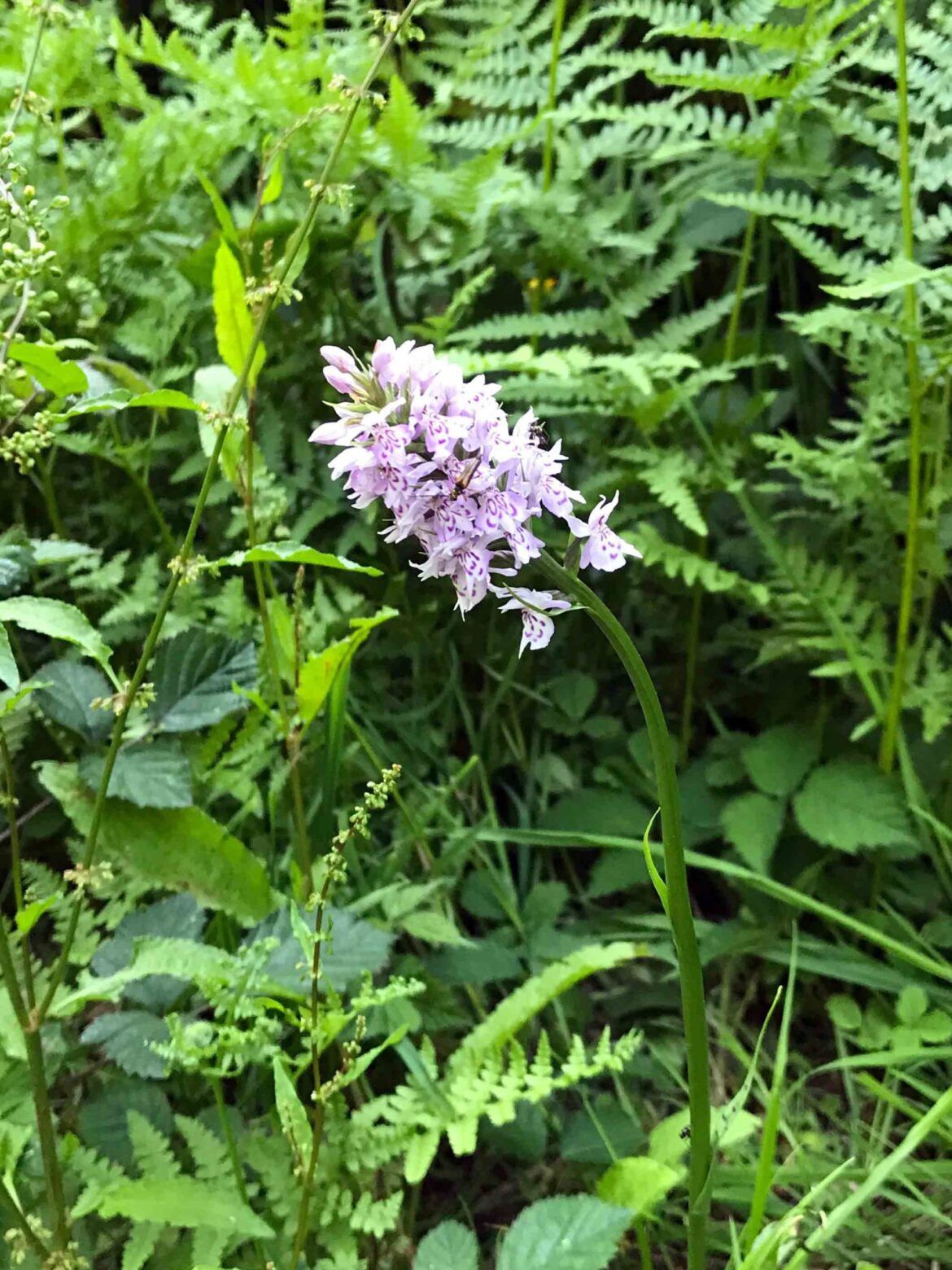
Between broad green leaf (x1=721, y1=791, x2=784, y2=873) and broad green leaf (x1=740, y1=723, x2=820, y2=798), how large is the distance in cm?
2

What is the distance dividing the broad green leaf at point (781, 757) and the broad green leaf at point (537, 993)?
1.15ft

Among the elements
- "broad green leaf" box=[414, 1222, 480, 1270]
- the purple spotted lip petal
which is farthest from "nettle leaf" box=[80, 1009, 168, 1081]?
the purple spotted lip petal

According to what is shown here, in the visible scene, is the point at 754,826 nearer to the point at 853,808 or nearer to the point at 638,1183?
the point at 853,808

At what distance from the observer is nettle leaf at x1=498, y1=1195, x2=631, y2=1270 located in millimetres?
638

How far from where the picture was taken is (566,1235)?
0.66m

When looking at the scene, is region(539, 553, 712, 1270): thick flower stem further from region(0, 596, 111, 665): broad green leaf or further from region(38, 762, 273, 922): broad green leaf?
region(38, 762, 273, 922): broad green leaf

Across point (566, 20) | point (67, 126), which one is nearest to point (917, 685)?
point (566, 20)

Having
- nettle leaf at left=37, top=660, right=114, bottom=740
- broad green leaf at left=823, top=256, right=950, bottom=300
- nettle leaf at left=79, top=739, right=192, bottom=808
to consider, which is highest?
broad green leaf at left=823, top=256, right=950, bottom=300

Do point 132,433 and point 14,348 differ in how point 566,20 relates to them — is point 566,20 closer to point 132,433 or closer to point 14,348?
point 132,433

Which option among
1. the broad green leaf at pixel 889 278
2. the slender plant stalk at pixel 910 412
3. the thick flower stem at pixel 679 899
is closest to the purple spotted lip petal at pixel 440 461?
the thick flower stem at pixel 679 899

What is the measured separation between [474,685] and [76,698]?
25.3 inches

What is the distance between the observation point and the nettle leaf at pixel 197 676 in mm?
897

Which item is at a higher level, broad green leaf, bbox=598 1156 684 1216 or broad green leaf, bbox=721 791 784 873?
broad green leaf, bbox=721 791 784 873

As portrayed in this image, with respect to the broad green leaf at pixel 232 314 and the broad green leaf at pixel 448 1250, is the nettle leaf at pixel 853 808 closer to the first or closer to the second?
the broad green leaf at pixel 448 1250
